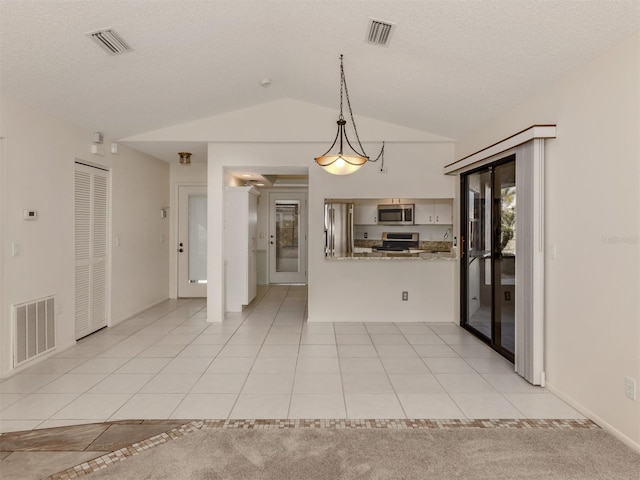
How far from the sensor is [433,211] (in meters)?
5.61

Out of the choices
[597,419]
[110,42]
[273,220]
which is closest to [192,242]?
[273,220]

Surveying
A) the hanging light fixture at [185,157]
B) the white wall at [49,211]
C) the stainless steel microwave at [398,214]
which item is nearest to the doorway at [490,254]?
the stainless steel microwave at [398,214]

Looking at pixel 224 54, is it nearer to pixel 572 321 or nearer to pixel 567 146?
pixel 567 146

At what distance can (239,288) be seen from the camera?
6195 millimetres

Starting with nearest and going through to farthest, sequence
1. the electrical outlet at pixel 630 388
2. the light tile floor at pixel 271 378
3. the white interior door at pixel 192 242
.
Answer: the electrical outlet at pixel 630 388, the light tile floor at pixel 271 378, the white interior door at pixel 192 242

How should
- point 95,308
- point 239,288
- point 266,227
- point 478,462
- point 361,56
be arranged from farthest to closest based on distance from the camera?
point 266,227
point 239,288
point 95,308
point 361,56
point 478,462

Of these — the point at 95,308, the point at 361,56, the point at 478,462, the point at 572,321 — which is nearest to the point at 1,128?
the point at 95,308

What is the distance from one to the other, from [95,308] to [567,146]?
5361 millimetres

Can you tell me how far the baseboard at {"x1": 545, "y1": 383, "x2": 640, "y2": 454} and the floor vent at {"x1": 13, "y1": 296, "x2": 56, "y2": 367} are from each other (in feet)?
15.2

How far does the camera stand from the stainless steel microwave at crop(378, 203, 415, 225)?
5.61m

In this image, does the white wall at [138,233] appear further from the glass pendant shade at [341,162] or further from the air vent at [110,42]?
the glass pendant shade at [341,162]

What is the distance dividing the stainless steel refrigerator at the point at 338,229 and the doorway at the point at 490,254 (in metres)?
1.52

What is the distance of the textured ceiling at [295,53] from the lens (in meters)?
2.64

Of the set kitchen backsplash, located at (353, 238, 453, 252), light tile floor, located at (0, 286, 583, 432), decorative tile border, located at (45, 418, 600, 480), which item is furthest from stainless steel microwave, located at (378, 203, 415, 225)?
decorative tile border, located at (45, 418, 600, 480)
